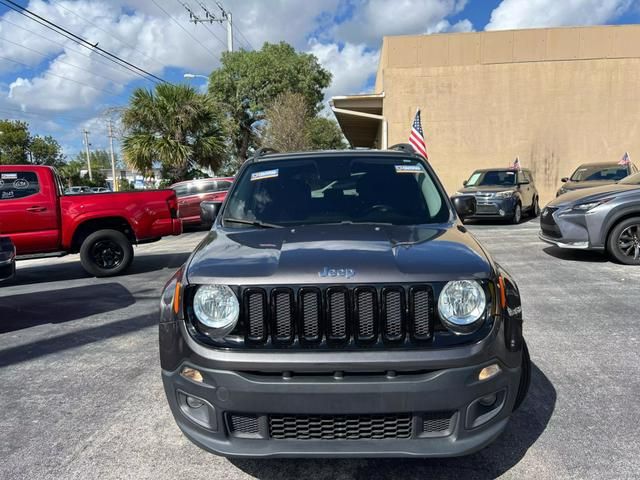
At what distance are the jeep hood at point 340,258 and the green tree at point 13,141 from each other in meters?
48.8

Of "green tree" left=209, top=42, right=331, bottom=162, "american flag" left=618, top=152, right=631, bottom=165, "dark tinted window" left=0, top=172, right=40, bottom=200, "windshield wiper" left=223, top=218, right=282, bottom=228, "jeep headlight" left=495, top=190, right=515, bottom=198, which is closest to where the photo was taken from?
"windshield wiper" left=223, top=218, right=282, bottom=228

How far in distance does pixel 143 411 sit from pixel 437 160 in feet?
60.6

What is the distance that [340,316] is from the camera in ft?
7.53

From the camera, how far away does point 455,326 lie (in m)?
2.32

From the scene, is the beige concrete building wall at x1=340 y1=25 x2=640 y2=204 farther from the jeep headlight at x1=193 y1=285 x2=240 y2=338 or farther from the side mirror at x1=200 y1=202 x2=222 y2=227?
the jeep headlight at x1=193 y1=285 x2=240 y2=338

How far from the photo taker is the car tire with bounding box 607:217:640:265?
24.6ft

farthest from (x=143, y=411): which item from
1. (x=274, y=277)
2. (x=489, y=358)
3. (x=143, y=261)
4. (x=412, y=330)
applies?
(x=143, y=261)

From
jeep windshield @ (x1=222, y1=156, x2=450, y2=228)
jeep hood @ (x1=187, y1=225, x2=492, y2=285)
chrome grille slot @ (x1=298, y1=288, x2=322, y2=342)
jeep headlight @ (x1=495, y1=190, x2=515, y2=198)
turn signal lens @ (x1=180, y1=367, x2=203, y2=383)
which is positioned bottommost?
turn signal lens @ (x1=180, y1=367, x2=203, y2=383)

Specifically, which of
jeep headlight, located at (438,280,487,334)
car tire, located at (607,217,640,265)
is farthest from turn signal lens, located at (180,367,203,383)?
car tire, located at (607,217,640,265)

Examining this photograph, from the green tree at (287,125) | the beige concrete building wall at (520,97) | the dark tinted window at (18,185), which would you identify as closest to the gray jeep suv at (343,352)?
the dark tinted window at (18,185)

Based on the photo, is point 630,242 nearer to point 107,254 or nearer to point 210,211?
point 210,211

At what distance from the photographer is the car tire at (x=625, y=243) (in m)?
7.49

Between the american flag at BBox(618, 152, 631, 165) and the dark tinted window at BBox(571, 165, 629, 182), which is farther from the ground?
the american flag at BBox(618, 152, 631, 165)

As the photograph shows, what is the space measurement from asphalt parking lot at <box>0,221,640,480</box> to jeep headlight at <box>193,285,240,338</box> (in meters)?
0.88
